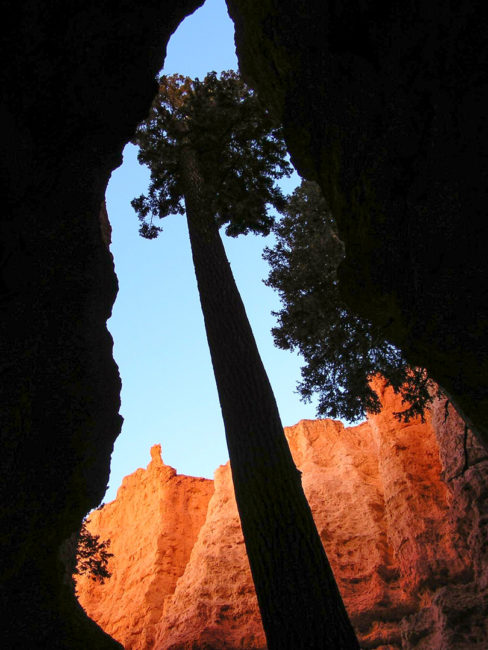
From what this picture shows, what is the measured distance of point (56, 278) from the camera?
4.64m

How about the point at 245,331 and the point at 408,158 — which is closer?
the point at 408,158

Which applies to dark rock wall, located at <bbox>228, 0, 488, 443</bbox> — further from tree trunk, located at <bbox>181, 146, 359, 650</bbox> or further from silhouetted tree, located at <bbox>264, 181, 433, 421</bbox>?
silhouetted tree, located at <bbox>264, 181, 433, 421</bbox>

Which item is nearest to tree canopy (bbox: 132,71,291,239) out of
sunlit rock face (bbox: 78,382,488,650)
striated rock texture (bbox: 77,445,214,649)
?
sunlit rock face (bbox: 78,382,488,650)

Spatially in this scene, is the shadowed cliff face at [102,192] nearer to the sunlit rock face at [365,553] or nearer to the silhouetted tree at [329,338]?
the silhouetted tree at [329,338]

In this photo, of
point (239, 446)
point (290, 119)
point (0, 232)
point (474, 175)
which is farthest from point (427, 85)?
point (239, 446)

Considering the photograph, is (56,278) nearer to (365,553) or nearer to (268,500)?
(268,500)

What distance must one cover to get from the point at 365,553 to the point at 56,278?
2389 centimetres

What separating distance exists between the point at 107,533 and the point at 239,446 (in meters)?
41.3

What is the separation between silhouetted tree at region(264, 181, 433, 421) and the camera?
34.1ft

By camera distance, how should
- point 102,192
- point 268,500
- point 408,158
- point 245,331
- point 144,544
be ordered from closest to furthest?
point 408,158 < point 268,500 < point 102,192 < point 245,331 < point 144,544

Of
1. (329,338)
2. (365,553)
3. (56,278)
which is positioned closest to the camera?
(56,278)

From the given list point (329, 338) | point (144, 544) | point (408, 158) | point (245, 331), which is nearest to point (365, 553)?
point (329, 338)

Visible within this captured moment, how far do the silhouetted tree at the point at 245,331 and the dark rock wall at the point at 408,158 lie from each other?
2118mm

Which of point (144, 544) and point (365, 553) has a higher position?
point (144, 544)
